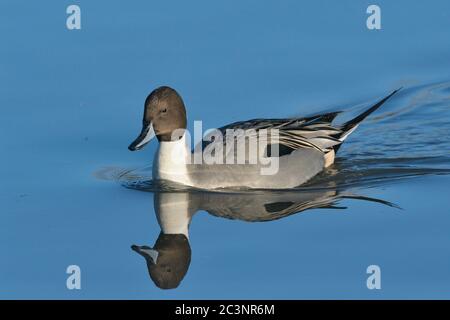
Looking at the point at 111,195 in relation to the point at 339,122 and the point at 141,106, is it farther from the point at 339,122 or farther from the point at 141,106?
the point at 339,122

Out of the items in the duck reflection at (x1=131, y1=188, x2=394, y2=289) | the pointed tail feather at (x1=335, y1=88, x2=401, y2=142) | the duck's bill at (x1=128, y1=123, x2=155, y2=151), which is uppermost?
the pointed tail feather at (x1=335, y1=88, x2=401, y2=142)

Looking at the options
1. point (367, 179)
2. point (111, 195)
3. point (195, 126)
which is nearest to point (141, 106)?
point (195, 126)

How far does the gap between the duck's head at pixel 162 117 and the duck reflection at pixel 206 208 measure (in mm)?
498

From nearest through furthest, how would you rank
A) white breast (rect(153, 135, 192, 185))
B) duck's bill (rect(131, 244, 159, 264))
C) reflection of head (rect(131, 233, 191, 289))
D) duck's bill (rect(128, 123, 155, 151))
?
reflection of head (rect(131, 233, 191, 289))
duck's bill (rect(131, 244, 159, 264))
duck's bill (rect(128, 123, 155, 151))
white breast (rect(153, 135, 192, 185))

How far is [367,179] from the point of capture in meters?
9.66

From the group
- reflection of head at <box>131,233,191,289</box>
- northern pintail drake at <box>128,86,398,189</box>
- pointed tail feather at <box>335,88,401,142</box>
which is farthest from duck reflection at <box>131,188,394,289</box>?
pointed tail feather at <box>335,88,401,142</box>

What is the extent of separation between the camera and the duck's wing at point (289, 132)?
9.38 meters

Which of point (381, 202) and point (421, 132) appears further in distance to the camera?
point (421, 132)

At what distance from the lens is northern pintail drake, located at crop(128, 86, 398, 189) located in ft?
30.3

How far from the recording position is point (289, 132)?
9.77 m

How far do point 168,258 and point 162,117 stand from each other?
64.2 inches

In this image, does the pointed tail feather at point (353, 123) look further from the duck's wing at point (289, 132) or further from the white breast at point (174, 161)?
the white breast at point (174, 161)

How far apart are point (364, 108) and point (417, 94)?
0.64m

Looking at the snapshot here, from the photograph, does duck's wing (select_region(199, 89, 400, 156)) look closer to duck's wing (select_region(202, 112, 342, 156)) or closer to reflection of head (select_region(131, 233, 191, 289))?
duck's wing (select_region(202, 112, 342, 156))
